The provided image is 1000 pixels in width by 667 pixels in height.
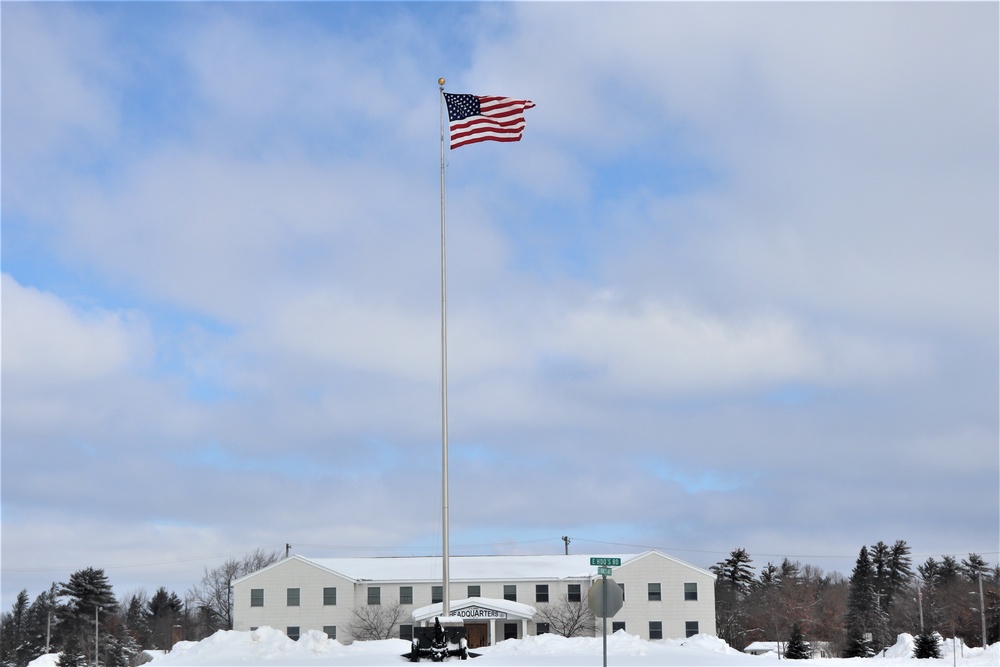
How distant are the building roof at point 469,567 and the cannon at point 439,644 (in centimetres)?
3722

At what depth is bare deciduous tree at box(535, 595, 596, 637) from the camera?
7050cm

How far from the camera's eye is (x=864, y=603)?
108 m

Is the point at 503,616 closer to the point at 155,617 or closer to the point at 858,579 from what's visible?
the point at 858,579

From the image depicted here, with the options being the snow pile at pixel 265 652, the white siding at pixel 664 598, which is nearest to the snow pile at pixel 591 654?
the snow pile at pixel 265 652

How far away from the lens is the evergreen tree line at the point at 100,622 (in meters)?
102

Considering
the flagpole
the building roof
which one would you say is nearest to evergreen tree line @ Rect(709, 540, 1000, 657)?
the building roof

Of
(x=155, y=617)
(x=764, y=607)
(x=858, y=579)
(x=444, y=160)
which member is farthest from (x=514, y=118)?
(x=155, y=617)

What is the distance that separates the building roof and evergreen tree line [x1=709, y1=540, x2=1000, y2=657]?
18018 millimetres

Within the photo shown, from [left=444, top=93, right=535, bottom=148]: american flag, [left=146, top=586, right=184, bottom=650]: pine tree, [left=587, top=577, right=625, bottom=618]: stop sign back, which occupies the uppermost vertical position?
[left=444, top=93, right=535, bottom=148]: american flag

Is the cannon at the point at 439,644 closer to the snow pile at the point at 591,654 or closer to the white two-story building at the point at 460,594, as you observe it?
the snow pile at the point at 591,654

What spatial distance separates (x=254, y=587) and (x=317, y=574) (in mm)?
4426

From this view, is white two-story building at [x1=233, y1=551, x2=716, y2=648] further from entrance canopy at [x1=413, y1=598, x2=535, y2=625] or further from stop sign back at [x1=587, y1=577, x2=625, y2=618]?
stop sign back at [x1=587, y1=577, x2=625, y2=618]

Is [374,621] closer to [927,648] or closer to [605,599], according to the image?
[927,648]

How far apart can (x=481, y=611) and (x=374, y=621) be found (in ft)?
29.0
